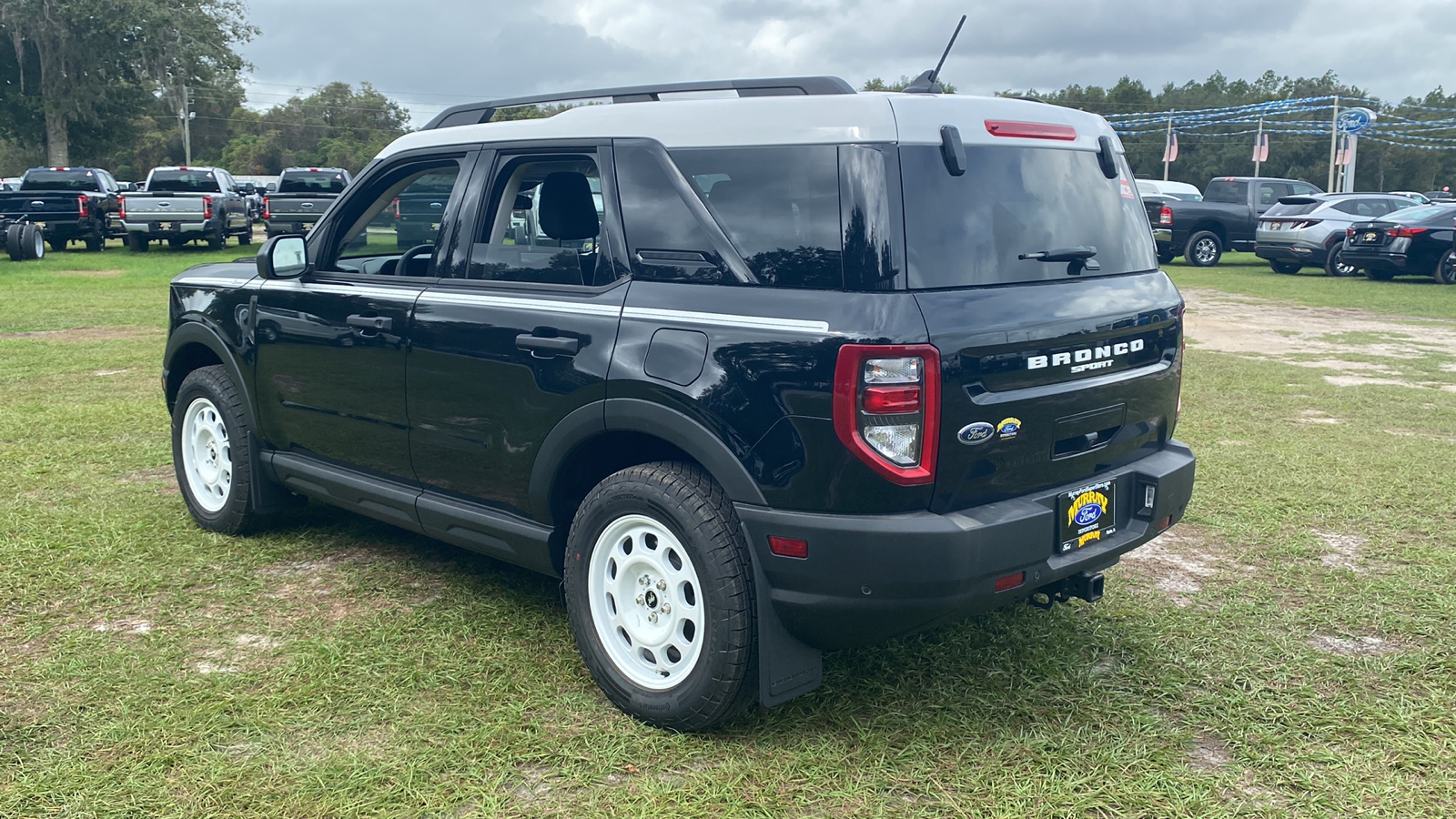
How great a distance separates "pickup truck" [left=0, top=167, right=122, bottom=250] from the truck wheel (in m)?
24.0

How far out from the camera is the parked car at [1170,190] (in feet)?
83.4

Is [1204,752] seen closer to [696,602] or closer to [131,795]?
[696,602]

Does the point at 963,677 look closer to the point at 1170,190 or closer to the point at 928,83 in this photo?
the point at 928,83

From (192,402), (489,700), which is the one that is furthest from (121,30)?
(489,700)

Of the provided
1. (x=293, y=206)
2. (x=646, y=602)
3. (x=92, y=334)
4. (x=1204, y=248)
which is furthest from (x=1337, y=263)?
(x=646, y=602)

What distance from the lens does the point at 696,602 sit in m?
3.29

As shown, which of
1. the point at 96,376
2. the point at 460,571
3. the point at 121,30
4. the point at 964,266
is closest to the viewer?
the point at 964,266

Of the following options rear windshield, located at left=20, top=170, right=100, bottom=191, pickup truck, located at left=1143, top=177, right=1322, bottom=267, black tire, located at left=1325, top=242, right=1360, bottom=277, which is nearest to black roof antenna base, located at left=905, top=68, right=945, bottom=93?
black tire, located at left=1325, top=242, right=1360, bottom=277

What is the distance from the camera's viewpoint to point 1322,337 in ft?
41.6

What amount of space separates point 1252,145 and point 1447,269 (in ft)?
224

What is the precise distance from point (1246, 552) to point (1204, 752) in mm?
2014

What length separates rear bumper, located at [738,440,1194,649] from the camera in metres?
2.95

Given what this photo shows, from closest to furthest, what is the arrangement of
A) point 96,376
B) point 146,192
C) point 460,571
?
point 460,571
point 96,376
point 146,192

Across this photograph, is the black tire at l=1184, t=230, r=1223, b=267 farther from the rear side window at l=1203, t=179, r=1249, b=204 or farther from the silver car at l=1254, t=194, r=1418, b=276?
the silver car at l=1254, t=194, r=1418, b=276
